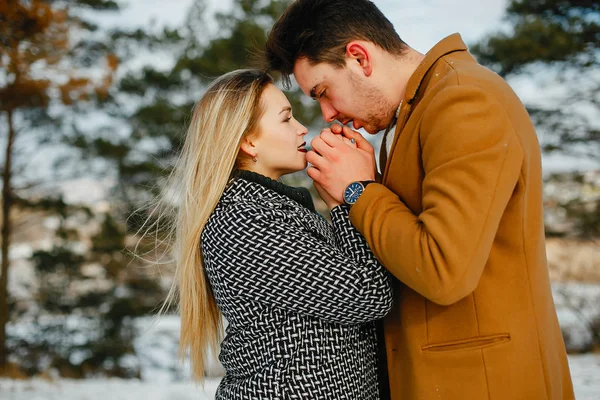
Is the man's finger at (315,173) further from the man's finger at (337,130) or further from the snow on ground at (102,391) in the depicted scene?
the snow on ground at (102,391)

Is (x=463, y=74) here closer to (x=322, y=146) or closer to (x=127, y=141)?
(x=322, y=146)

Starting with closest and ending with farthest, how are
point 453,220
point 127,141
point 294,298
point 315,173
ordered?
point 453,220
point 294,298
point 315,173
point 127,141

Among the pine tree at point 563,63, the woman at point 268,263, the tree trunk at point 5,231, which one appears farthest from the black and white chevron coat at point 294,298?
the tree trunk at point 5,231

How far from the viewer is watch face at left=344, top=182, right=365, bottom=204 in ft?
5.57

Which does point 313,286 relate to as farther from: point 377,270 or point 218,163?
point 218,163

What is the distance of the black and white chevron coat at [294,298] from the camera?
1.65 meters

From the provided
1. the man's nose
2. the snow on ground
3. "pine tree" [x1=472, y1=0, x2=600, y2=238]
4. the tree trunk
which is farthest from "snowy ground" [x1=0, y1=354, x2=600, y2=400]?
the tree trunk

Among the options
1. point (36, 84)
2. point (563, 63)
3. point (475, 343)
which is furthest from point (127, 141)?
point (475, 343)

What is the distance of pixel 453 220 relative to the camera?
1383mm

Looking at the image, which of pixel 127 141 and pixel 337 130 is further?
pixel 127 141

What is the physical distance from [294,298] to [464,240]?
1.80 feet

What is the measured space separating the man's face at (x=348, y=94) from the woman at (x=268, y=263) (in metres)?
0.14

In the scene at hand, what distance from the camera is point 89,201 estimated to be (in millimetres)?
11578

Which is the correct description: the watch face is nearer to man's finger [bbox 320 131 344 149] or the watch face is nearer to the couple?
the couple
